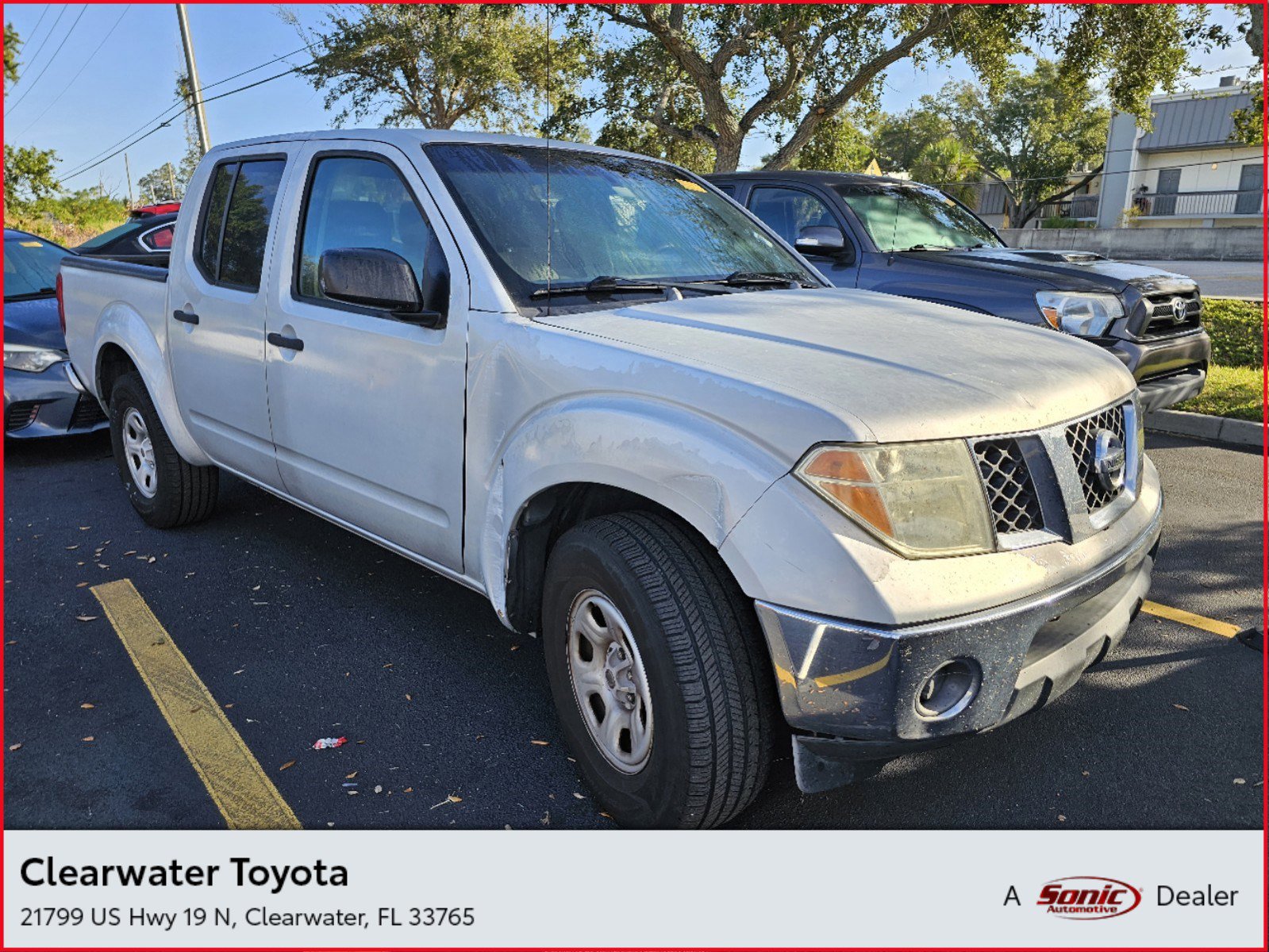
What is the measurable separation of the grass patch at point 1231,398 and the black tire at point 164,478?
21.2 feet

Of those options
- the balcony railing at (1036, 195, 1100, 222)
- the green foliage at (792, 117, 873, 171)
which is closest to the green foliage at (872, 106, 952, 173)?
the balcony railing at (1036, 195, 1100, 222)

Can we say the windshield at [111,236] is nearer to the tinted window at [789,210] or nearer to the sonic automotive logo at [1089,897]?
the tinted window at [789,210]

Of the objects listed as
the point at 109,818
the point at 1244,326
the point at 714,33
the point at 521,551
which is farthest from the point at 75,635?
the point at 714,33

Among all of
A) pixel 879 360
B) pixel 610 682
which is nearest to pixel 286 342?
pixel 610 682

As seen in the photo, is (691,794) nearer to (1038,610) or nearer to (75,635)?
(1038,610)

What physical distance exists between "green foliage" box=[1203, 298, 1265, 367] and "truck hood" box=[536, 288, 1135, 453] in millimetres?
7872

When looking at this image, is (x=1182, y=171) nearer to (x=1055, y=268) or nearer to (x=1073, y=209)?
(x=1073, y=209)

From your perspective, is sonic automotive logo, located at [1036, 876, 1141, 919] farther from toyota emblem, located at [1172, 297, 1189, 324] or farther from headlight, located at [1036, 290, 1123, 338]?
toyota emblem, located at [1172, 297, 1189, 324]

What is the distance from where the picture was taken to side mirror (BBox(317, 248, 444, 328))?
2834mm

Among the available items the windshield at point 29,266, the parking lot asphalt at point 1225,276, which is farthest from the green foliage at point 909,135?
the windshield at point 29,266

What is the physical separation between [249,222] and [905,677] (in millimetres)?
3275

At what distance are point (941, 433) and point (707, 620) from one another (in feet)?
2.16

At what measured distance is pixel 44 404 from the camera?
20.9 feet

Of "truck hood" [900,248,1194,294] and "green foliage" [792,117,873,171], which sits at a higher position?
A: "green foliage" [792,117,873,171]
